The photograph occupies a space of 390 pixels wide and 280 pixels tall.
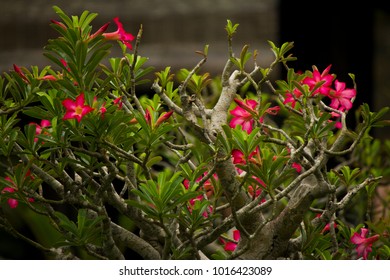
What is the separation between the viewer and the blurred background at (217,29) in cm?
456

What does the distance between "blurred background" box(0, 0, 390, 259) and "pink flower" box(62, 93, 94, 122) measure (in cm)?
327

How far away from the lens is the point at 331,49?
178 inches

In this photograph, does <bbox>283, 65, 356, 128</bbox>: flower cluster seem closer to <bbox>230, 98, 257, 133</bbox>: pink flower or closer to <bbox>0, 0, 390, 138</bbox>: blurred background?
<bbox>230, 98, 257, 133</bbox>: pink flower

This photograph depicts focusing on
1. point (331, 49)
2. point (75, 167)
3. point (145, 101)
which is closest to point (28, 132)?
point (75, 167)

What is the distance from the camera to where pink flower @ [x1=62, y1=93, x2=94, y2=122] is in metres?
1.40

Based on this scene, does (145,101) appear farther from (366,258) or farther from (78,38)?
(366,258)

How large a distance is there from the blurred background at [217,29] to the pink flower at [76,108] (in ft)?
10.7

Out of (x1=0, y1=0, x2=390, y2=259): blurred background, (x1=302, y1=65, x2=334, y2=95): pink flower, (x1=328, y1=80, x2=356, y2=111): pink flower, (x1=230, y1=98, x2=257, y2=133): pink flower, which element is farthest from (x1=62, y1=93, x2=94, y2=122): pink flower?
(x1=0, y1=0, x2=390, y2=259): blurred background

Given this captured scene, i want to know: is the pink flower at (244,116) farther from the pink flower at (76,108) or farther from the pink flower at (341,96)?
the pink flower at (76,108)

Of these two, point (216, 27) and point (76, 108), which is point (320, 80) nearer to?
point (76, 108)

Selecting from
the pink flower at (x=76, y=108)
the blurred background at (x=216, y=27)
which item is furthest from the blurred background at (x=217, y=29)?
the pink flower at (x=76, y=108)

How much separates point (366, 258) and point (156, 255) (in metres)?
0.53

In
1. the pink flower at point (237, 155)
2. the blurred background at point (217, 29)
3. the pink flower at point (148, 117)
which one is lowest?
the blurred background at point (217, 29)

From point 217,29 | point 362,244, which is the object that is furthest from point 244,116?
point 217,29
